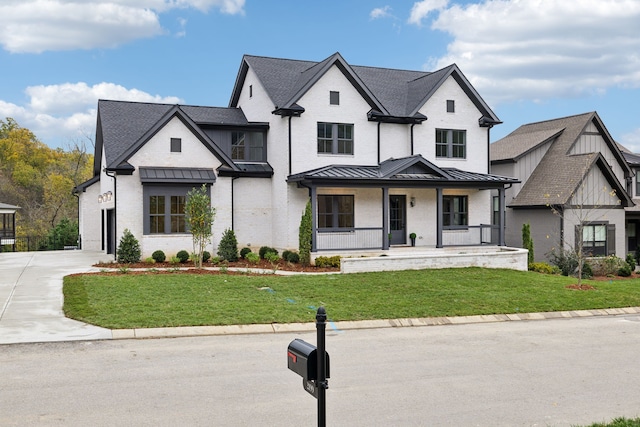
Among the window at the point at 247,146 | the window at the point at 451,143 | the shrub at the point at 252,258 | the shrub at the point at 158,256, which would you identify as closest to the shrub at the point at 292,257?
the shrub at the point at 252,258

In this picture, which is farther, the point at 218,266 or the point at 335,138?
the point at 335,138

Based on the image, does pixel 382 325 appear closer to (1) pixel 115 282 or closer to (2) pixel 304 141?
(1) pixel 115 282

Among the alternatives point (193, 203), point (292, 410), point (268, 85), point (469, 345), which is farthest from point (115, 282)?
point (268, 85)

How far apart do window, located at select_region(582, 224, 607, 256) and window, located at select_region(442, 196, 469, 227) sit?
19.6ft

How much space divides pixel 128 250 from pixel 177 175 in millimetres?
3628

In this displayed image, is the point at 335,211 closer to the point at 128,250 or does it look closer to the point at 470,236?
the point at 470,236

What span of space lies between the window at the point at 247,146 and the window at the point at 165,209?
373cm

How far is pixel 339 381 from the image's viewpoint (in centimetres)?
909

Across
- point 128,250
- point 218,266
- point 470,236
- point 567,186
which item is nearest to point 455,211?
point 470,236

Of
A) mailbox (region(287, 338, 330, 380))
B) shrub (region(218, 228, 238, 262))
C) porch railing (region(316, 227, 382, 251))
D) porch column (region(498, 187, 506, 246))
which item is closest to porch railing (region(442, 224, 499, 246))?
porch column (region(498, 187, 506, 246))

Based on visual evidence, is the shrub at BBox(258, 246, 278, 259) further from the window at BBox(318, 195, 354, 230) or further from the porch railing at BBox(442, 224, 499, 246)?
the porch railing at BBox(442, 224, 499, 246)

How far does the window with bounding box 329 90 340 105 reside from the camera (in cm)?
2789

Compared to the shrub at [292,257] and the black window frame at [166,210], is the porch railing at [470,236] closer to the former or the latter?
the shrub at [292,257]

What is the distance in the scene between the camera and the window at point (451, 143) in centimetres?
3048
